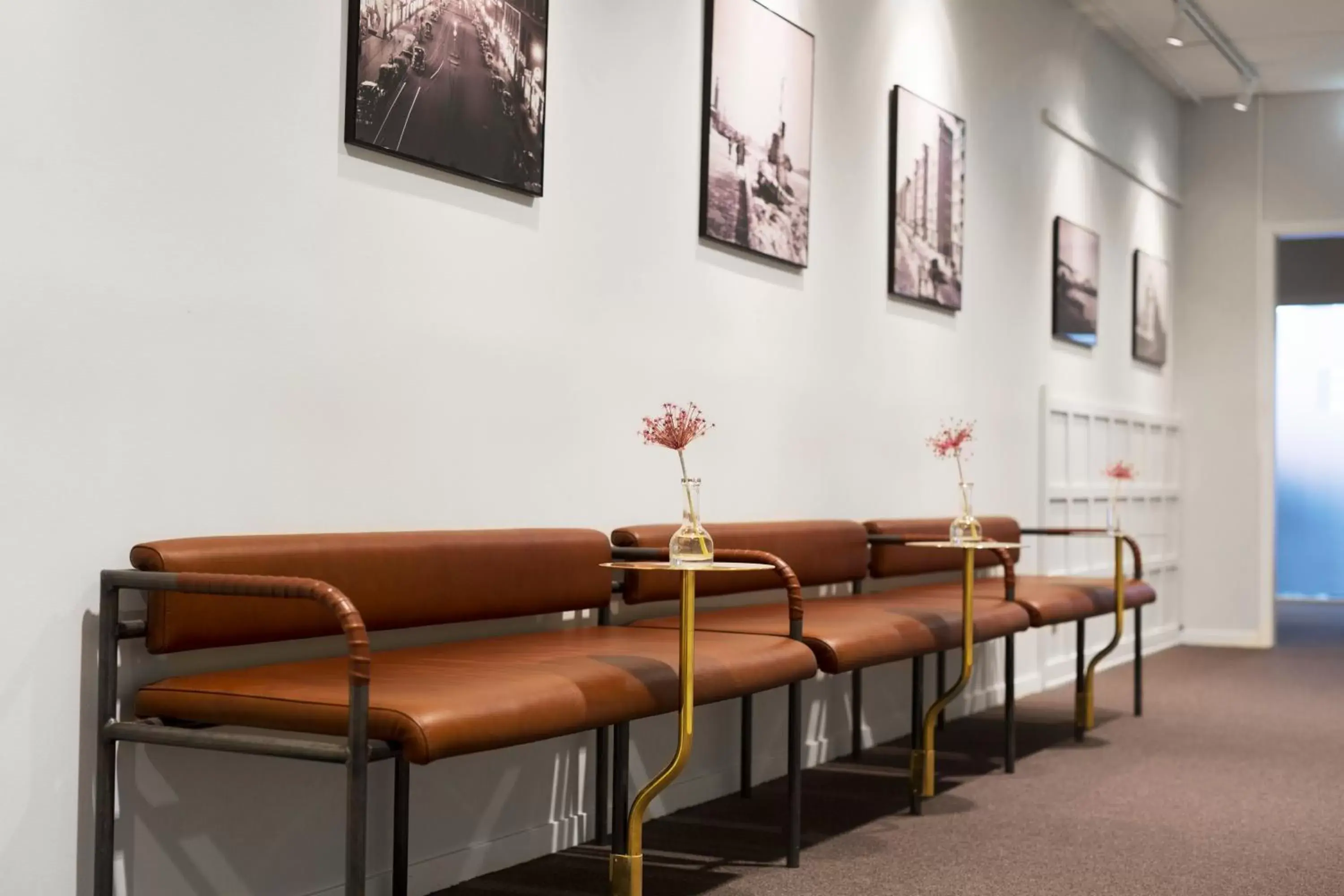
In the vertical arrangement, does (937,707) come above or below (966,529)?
below

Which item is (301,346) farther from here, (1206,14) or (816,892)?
(1206,14)

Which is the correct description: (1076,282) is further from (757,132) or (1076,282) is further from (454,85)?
(454,85)

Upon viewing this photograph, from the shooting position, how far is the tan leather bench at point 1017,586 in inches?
211

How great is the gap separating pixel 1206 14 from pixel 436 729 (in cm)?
705

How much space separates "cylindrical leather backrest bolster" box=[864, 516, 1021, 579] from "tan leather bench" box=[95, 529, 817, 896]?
1817mm

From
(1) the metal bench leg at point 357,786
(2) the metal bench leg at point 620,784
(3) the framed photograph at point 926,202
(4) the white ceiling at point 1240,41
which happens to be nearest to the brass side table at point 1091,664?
(3) the framed photograph at point 926,202

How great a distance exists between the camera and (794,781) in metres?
3.76

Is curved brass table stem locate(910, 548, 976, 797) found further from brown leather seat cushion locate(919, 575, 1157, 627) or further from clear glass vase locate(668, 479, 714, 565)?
clear glass vase locate(668, 479, 714, 565)

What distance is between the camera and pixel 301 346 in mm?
3201

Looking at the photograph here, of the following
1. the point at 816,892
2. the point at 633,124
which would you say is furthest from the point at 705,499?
the point at 816,892

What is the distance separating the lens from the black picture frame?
892 centimetres

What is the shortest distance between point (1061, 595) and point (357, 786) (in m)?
3.89

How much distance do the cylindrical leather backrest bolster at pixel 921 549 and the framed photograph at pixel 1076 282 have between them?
170 cm

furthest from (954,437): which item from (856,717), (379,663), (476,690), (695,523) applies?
(476,690)
